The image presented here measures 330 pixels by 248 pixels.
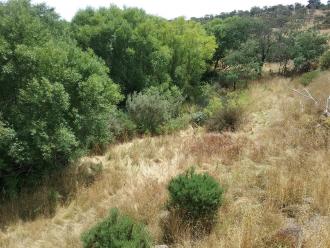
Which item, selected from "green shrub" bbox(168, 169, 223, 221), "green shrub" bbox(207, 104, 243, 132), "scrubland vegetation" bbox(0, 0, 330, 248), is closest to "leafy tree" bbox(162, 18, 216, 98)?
"scrubland vegetation" bbox(0, 0, 330, 248)

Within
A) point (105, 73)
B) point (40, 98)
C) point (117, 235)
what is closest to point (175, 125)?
point (105, 73)

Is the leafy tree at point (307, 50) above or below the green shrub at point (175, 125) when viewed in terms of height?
above

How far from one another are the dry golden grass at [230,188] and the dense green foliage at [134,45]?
524 cm

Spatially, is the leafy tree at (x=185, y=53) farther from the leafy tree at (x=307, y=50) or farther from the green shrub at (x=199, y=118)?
the leafy tree at (x=307, y=50)

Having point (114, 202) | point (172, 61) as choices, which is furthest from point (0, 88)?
point (172, 61)

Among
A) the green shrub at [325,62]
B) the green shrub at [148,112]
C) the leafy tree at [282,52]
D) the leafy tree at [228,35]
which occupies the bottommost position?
the green shrub at [148,112]

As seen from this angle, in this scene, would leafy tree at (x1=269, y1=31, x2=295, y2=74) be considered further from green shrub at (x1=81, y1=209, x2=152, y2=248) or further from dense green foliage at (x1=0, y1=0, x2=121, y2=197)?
green shrub at (x1=81, y1=209, x2=152, y2=248)

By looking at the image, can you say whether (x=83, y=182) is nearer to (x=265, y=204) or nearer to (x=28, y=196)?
(x=28, y=196)

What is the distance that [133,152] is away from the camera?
12375 mm

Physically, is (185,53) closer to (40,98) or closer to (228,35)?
(228,35)

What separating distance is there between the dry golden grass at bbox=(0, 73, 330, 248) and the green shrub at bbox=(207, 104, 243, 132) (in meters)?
0.94

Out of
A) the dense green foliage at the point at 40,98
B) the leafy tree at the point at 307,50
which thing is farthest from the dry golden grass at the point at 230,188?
the leafy tree at the point at 307,50

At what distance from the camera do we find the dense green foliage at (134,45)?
17734mm

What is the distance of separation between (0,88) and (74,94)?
194 centimetres
